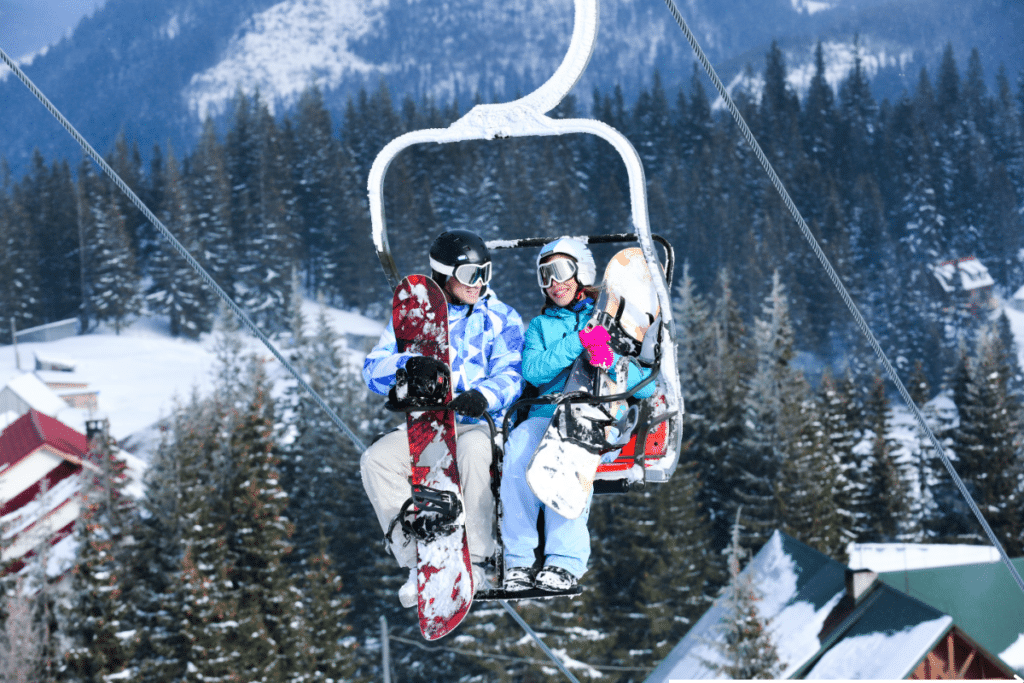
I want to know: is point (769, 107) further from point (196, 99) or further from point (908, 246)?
point (196, 99)

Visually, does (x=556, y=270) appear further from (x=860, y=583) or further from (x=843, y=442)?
(x=843, y=442)

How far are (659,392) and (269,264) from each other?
75456 millimetres

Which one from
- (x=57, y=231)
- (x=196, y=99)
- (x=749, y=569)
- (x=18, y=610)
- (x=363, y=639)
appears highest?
(x=196, y=99)

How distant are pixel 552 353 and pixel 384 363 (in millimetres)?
667

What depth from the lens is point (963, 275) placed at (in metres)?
77.1

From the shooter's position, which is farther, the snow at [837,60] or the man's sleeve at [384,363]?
the snow at [837,60]

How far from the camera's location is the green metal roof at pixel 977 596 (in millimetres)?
20734

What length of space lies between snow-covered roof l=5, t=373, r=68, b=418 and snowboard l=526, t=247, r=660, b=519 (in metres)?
61.7

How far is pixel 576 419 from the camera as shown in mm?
4090

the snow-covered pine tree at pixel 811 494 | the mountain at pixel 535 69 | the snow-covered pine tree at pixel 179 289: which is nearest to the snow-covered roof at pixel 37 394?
the snow-covered pine tree at pixel 179 289

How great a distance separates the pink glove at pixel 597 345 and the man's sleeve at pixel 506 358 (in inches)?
11.0

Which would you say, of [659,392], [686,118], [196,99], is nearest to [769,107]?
[686,118]

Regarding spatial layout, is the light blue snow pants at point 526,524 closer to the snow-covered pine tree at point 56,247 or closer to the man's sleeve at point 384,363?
the man's sleeve at point 384,363

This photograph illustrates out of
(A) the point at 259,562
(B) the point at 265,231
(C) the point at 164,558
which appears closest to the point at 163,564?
(C) the point at 164,558
